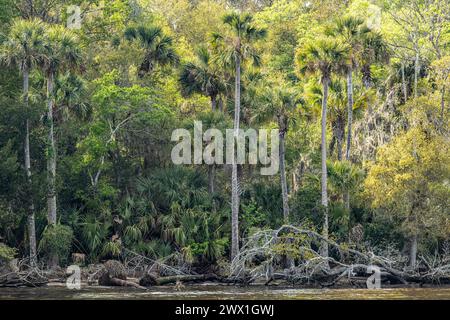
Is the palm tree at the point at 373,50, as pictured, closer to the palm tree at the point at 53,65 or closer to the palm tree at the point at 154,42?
Answer: the palm tree at the point at 154,42

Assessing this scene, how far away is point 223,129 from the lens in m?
51.5

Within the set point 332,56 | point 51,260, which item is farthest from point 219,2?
point 51,260

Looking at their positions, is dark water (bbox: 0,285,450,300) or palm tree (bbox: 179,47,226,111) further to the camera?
palm tree (bbox: 179,47,226,111)

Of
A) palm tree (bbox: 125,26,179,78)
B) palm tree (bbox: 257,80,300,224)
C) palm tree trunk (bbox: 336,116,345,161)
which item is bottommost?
palm tree trunk (bbox: 336,116,345,161)

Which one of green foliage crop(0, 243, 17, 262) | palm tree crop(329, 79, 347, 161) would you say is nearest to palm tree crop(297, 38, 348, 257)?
palm tree crop(329, 79, 347, 161)

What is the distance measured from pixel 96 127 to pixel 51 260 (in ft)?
26.0

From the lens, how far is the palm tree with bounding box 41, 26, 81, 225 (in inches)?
1892

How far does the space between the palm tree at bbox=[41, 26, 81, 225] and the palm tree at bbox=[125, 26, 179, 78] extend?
19.5ft

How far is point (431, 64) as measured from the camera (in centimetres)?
5050

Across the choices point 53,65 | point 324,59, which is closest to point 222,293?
point 324,59

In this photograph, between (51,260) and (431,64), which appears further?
(431,64)

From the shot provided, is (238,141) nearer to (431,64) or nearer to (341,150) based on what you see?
(341,150)

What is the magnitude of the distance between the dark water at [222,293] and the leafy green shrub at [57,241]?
4845 mm

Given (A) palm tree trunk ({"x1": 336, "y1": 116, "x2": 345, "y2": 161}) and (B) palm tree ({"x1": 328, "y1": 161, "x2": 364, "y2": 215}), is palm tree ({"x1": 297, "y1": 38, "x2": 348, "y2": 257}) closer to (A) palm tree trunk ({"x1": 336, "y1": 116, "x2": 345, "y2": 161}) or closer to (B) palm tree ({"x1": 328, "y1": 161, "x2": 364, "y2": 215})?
(B) palm tree ({"x1": 328, "y1": 161, "x2": 364, "y2": 215})
